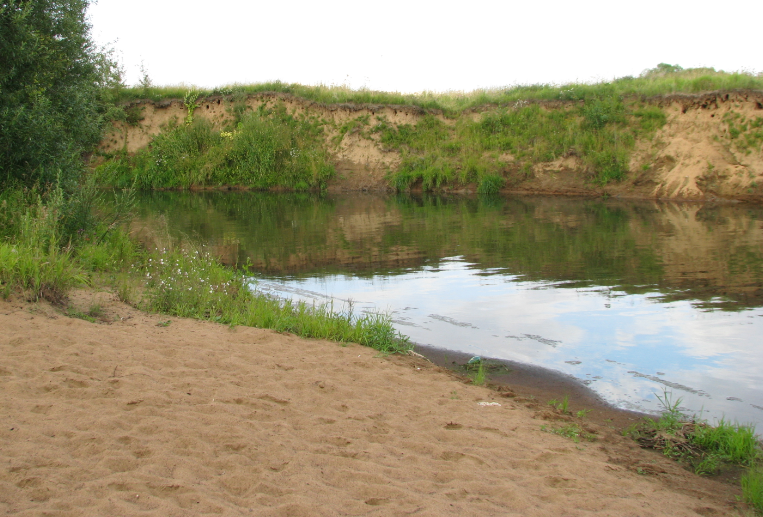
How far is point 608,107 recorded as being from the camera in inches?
1237

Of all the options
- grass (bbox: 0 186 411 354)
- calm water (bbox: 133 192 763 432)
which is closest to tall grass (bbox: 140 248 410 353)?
grass (bbox: 0 186 411 354)

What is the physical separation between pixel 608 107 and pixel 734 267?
21119 millimetres

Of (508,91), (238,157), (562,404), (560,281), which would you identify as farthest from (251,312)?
(508,91)

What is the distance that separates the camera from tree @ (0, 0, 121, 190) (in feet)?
34.5

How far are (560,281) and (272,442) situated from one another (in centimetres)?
848

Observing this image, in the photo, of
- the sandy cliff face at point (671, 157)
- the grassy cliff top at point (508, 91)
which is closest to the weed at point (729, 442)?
the sandy cliff face at point (671, 157)

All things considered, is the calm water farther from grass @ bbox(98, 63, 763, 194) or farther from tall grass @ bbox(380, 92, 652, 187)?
grass @ bbox(98, 63, 763, 194)

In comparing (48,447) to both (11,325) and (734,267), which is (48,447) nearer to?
(11,325)

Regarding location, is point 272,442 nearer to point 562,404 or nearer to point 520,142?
point 562,404

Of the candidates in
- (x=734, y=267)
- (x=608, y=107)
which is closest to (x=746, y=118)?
(x=608, y=107)

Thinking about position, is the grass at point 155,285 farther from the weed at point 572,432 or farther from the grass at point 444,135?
the grass at point 444,135

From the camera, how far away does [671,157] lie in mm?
28094

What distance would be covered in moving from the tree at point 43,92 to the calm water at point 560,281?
4.01 m

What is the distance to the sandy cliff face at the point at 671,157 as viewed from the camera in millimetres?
26297
